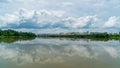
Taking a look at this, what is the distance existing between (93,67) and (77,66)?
57cm

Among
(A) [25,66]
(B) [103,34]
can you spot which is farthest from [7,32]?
(A) [25,66]

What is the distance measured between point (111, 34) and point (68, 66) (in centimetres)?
4964

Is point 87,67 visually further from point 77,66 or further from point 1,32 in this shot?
point 1,32

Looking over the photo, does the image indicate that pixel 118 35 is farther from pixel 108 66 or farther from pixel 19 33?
pixel 108 66

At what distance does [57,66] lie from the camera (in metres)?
7.50

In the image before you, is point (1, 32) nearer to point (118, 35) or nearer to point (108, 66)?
point (118, 35)

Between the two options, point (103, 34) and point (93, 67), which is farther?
point (103, 34)

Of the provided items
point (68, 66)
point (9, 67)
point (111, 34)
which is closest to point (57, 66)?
point (68, 66)

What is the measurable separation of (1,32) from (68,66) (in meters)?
42.3

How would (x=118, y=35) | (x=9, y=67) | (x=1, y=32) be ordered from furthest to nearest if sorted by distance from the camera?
(x=118, y=35), (x=1, y=32), (x=9, y=67)

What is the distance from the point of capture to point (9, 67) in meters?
7.24

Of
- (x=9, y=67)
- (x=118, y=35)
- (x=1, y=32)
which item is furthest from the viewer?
(x=118, y=35)

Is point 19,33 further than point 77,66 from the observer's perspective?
Yes

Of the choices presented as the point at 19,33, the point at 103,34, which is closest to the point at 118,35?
the point at 103,34
